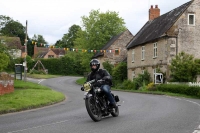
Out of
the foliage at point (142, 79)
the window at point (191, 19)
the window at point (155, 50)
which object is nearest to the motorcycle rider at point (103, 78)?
the window at point (191, 19)

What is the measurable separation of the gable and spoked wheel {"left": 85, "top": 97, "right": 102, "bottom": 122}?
2689cm

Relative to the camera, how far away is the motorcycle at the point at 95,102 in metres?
10.6

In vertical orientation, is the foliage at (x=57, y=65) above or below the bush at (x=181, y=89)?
above

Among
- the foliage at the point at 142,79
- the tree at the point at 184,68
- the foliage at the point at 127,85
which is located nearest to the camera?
the tree at the point at 184,68

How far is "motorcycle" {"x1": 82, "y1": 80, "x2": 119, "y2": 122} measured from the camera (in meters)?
10.6

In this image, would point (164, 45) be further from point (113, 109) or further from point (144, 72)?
point (113, 109)

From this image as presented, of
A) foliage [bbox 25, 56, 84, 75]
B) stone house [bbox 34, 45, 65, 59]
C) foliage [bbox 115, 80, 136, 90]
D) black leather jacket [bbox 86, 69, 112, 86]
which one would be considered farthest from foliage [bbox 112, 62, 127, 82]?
stone house [bbox 34, 45, 65, 59]

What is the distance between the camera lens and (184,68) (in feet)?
107

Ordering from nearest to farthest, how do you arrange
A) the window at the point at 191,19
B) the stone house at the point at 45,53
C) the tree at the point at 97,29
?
the window at the point at 191,19, the tree at the point at 97,29, the stone house at the point at 45,53

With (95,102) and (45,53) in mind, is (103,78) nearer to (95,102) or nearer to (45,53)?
(95,102)

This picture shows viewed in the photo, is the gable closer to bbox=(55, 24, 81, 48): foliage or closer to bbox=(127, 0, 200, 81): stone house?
bbox=(127, 0, 200, 81): stone house

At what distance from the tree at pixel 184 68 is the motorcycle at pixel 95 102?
73.1ft

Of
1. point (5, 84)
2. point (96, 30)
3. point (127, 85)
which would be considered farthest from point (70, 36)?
point (5, 84)

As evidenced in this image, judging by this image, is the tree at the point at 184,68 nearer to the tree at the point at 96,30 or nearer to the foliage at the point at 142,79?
the foliage at the point at 142,79
